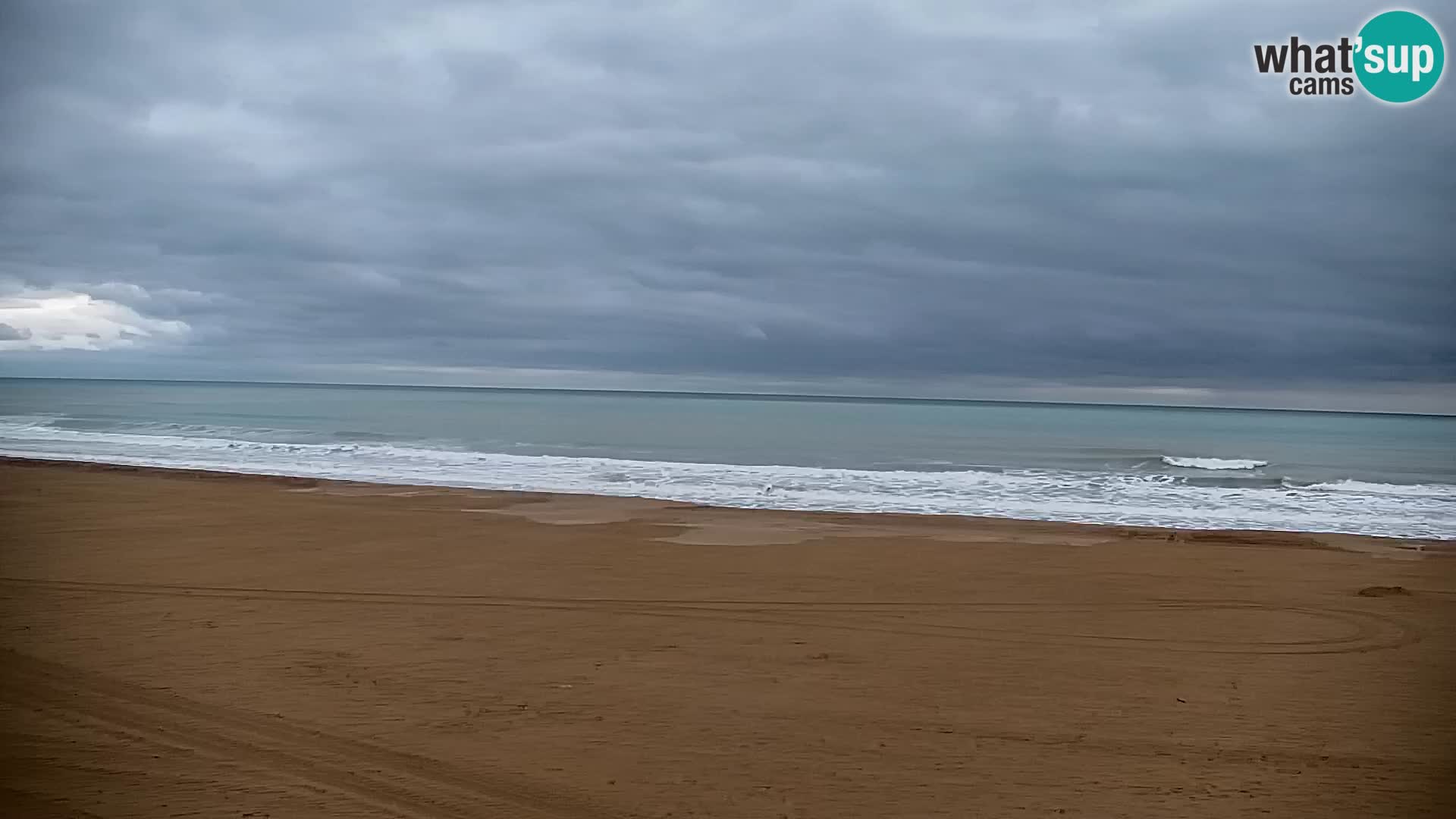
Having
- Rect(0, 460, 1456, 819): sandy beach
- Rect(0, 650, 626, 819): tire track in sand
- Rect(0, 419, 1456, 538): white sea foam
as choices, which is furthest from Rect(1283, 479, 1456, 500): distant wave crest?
Rect(0, 650, 626, 819): tire track in sand

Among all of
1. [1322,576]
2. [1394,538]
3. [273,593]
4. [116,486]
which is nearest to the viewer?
[273,593]

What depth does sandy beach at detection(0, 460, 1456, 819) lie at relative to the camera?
4426mm

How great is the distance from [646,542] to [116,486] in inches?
449

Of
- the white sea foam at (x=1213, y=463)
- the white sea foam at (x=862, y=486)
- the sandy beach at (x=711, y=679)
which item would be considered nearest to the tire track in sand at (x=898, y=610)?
the sandy beach at (x=711, y=679)

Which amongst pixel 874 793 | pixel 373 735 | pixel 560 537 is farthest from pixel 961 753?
pixel 560 537

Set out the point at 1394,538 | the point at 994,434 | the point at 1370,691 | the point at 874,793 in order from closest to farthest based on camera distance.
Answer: the point at 874,793, the point at 1370,691, the point at 1394,538, the point at 994,434

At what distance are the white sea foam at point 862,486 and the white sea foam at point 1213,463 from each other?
17.3ft

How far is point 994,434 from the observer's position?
1898 inches

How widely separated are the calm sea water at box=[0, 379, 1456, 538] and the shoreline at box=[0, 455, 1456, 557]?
716 millimetres

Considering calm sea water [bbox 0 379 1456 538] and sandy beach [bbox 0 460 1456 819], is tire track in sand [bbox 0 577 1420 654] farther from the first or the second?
calm sea water [bbox 0 379 1456 538]

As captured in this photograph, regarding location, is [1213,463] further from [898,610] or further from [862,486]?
[898,610]

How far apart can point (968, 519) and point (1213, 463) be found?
19671 millimetres

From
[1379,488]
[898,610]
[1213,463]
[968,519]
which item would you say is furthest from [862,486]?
A: [1213,463]

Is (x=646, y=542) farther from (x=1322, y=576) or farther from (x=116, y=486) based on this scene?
(x=116, y=486)
